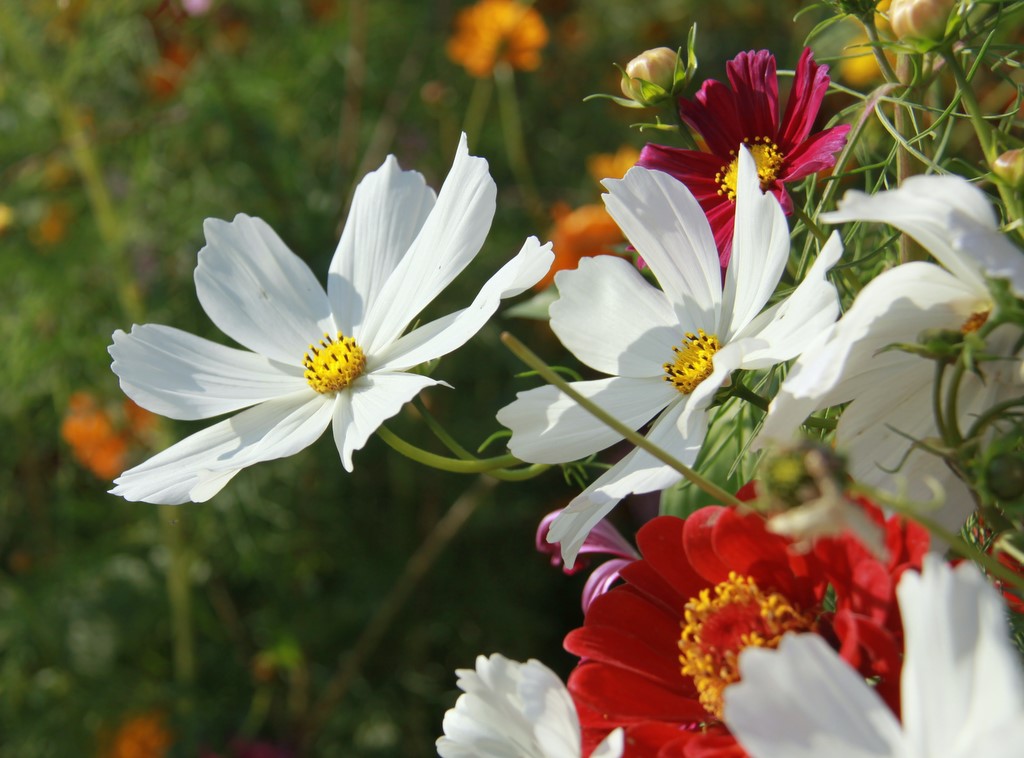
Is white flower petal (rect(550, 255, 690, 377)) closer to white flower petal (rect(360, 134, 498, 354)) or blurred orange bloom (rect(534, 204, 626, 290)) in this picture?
white flower petal (rect(360, 134, 498, 354))

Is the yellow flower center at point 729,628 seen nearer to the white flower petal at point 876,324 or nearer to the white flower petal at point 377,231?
the white flower petal at point 876,324

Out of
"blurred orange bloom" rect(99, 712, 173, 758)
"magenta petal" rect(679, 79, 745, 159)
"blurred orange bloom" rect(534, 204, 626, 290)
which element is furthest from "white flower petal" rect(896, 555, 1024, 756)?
"blurred orange bloom" rect(99, 712, 173, 758)

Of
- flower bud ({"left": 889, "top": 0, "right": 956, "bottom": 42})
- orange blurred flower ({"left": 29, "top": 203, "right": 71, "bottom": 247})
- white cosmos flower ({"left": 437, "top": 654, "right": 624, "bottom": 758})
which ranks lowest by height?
white cosmos flower ({"left": 437, "top": 654, "right": 624, "bottom": 758})

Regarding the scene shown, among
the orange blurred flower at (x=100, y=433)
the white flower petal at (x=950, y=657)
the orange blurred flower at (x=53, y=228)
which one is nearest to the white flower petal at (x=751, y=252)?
the white flower petal at (x=950, y=657)

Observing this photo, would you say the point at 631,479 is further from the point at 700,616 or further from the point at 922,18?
the point at 922,18

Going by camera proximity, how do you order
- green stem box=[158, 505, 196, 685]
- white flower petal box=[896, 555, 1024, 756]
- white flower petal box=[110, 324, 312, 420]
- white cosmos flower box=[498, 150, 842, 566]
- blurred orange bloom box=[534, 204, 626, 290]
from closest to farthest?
white flower petal box=[896, 555, 1024, 756]
white cosmos flower box=[498, 150, 842, 566]
white flower petal box=[110, 324, 312, 420]
blurred orange bloom box=[534, 204, 626, 290]
green stem box=[158, 505, 196, 685]
